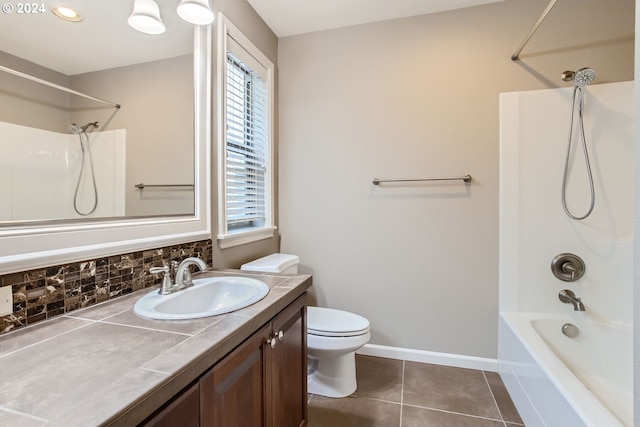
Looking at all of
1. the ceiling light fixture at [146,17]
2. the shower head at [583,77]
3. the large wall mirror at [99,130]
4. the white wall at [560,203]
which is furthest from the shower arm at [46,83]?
the shower head at [583,77]

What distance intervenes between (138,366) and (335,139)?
79.0 inches

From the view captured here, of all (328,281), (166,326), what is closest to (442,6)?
(328,281)

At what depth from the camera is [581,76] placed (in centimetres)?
180

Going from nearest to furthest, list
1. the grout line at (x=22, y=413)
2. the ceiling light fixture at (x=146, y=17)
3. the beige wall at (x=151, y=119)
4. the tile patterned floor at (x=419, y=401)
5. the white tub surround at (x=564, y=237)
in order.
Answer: the grout line at (x=22, y=413) → the beige wall at (x=151, y=119) → the ceiling light fixture at (x=146, y=17) → the tile patterned floor at (x=419, y=401) → the white tub surround at (x=564, y=237)

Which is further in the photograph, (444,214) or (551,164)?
(444,214)

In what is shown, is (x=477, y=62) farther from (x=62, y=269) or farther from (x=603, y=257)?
(x=62, y=269)

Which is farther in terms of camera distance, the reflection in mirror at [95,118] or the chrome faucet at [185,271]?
the chrome faucet at [185,271]

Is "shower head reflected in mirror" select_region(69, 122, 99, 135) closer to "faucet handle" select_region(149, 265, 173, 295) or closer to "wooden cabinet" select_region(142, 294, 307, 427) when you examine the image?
"faucet handle" select_region(149, 265, 173, 295)

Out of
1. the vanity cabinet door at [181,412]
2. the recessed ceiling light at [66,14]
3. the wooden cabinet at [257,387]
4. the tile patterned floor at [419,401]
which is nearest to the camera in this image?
the vanity cabinet door at [181,412]

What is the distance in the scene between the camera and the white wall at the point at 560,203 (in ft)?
6.10

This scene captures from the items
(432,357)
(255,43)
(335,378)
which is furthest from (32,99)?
(432,357)

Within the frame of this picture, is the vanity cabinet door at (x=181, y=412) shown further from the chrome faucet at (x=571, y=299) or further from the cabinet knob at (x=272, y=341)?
the chrome faucet at (x=571, y=299)

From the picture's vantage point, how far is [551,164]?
6.53ft

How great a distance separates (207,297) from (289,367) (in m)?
0.46
